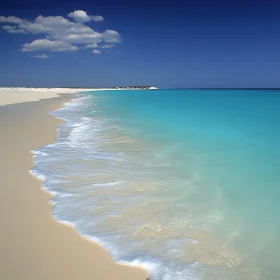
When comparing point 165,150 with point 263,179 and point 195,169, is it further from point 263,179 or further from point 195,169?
point 263,179

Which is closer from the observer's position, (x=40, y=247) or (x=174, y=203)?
(x=40, y=247)

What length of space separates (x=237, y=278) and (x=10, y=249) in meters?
2.38

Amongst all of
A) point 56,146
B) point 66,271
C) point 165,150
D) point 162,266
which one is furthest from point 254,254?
point 56,146

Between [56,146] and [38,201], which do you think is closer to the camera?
[38,201]

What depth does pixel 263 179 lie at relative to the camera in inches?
209

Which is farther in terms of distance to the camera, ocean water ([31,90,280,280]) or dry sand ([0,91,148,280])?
ocean water ([31,90,280,280])

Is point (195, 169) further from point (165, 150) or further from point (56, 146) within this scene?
point (56, 146)

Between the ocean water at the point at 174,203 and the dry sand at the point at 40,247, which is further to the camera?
the ocean water at the point at 174,203

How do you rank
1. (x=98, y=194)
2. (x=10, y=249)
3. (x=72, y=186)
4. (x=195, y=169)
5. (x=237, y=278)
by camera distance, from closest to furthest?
(x=237, y=278)
(x=10, y=249)
(x=98, y=194)
(x=72, y=186)
(x=195, y=169)

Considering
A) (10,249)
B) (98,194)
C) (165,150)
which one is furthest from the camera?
(165,150)

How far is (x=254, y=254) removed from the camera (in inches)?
117

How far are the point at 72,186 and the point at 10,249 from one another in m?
1.85

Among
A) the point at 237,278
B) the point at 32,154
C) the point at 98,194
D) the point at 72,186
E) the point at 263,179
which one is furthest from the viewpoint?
the point at 32,154

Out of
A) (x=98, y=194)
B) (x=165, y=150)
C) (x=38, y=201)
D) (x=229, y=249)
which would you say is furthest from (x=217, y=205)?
(x=165, y=150)
